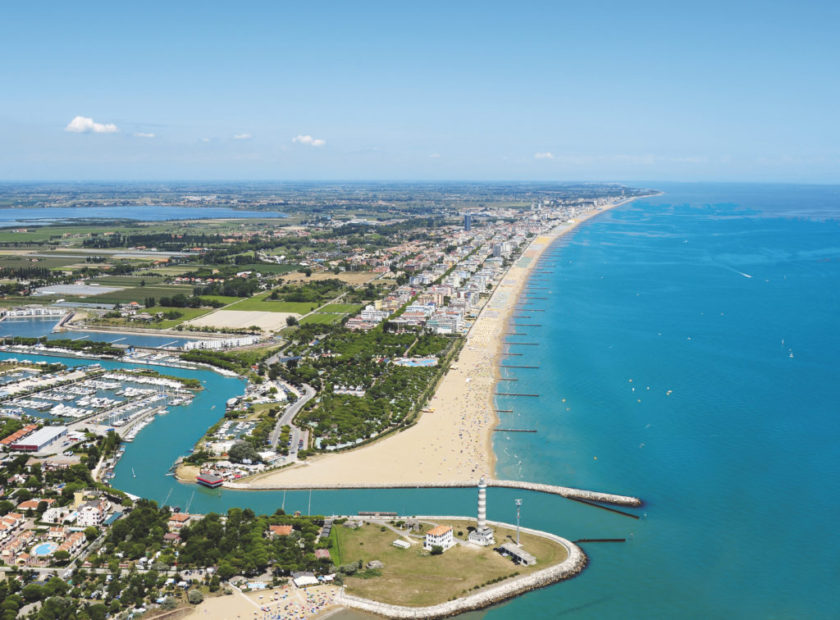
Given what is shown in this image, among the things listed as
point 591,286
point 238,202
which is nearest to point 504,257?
point 591,286

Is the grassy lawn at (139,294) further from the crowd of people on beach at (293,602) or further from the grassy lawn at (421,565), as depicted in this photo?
the crowd of people on beach at (293,602)

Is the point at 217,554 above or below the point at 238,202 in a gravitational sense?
below

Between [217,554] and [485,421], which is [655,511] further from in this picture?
[217,554]

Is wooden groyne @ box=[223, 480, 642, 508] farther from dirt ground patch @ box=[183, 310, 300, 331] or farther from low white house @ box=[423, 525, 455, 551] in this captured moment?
dirt ground patch @ box=[183, 310, 300, 331]

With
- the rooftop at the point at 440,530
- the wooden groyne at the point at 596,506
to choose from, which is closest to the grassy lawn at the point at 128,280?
the rooftop at the point at 440,530

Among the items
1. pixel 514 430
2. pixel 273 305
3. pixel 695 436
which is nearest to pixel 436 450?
pixel 514 430
